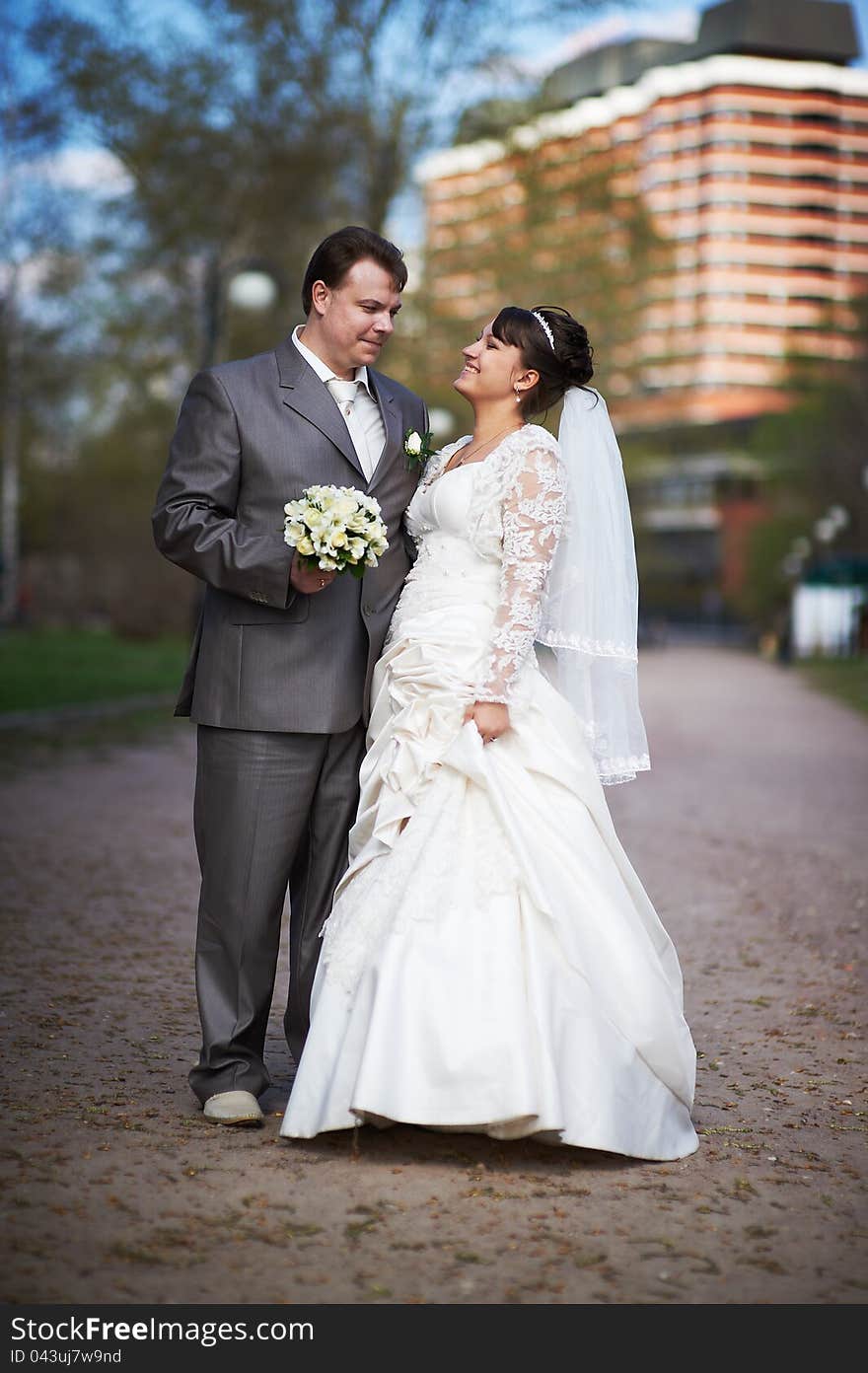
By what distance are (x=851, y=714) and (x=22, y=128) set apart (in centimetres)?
1653

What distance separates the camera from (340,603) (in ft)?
15.6

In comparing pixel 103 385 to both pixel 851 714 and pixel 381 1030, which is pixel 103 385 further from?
pixel 381 1030

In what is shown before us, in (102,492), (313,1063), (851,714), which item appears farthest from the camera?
(102,492)

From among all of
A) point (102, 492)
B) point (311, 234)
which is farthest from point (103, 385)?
point (311, 234)

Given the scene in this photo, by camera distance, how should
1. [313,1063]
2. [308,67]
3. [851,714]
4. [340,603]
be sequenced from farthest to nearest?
[851,714] < [308,67] < [340,603] < [313,1063]

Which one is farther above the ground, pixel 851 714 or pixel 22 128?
pixel 22 128

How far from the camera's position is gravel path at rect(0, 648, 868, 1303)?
3355mm

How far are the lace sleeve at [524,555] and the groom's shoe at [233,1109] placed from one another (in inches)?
54.5

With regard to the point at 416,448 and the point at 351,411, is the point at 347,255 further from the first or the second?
the point at 416,448

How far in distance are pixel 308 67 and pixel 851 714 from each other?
13565 millimetres

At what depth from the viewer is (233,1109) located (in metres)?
4.45

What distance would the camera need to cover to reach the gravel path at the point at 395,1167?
336cm

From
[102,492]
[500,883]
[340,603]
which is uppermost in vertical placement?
[102,492]
